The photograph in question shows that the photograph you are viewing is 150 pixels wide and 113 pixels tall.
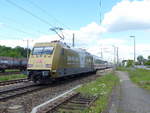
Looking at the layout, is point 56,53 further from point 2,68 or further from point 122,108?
point 2,68

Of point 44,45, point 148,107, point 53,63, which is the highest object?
point 44,45

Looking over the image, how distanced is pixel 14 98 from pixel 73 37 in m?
31.3

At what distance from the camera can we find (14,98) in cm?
1166

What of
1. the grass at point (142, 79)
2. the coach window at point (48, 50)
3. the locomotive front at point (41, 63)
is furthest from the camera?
the grass at point (142, 79)

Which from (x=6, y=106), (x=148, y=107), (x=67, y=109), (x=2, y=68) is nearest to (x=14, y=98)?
(x=6, y=106)

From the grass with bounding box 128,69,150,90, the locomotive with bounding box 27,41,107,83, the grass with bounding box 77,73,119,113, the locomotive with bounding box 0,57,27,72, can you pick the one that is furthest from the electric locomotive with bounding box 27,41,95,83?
the locomotive with bounding box 0,57,27,72

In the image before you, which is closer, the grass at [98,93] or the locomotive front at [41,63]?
the grass at [98,93]

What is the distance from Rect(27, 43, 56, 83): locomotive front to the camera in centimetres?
1784

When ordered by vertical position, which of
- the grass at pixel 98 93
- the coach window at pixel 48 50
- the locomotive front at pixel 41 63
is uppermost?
the coach window at pixel 48 50

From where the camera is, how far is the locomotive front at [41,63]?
17.8 meters

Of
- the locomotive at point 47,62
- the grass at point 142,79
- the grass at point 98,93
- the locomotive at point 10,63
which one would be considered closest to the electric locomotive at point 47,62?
the locomotive at point 47,62

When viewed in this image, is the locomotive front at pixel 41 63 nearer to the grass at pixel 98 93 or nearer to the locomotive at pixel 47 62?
the locomotive at pixel 47 62

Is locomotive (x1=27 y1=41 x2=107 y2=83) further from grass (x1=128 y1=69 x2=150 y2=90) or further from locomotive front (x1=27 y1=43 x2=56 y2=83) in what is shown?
grass (x1=128 y1=69 x2=150 y2=90)

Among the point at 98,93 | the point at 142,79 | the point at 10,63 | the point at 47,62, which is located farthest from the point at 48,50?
the point at 10,63
